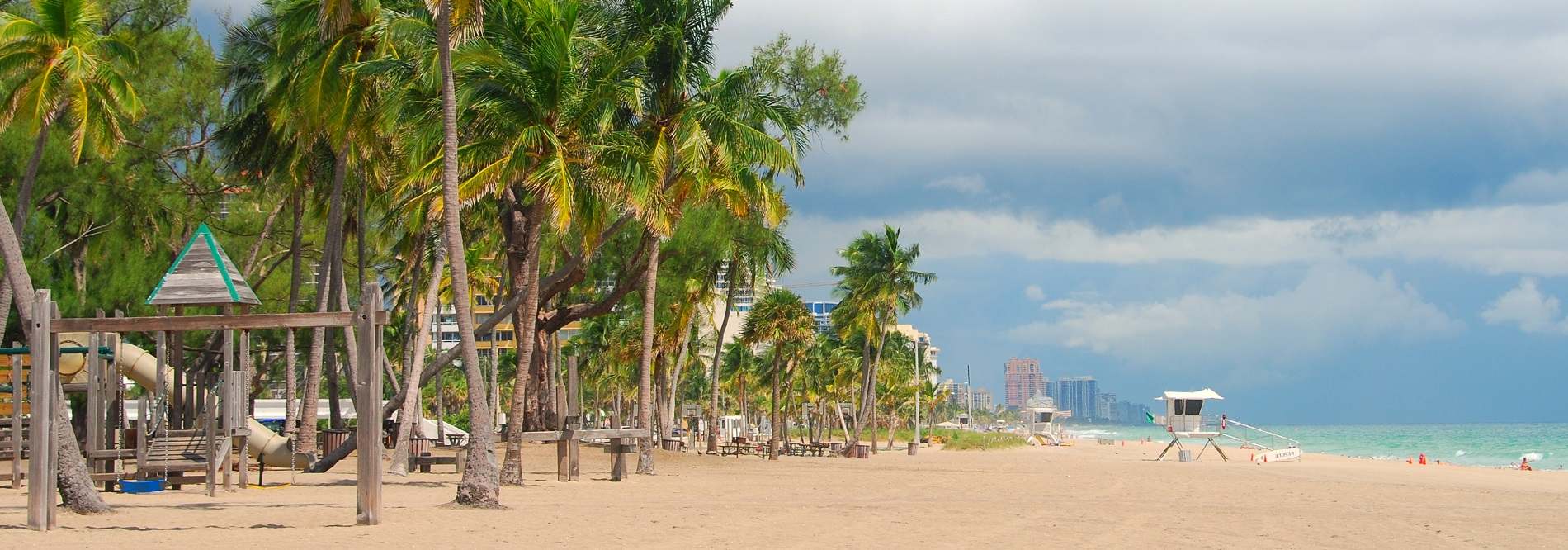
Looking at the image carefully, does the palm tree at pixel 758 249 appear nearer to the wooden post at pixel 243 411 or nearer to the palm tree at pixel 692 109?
the palm tree at pixel 692 109

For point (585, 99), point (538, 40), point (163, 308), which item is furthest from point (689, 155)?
point (163, 308)

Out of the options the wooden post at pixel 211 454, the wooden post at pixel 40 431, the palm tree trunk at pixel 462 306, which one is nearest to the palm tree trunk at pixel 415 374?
the wooden post at pixel 211 454

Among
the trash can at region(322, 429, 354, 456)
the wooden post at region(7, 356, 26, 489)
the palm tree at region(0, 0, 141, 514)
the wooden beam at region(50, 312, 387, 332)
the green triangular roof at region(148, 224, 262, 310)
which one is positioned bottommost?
the trash can at region(322, 429, 354, 456)

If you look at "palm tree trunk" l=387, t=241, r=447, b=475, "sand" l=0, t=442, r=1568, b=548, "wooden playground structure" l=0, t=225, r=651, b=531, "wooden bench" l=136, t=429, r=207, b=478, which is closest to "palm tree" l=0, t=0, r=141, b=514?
"wooden playground structure" l=0, t=225, r=651, b=531

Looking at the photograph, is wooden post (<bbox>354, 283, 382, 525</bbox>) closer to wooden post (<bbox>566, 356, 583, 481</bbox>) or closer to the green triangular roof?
the green triangular roof

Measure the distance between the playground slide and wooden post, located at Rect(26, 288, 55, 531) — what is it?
9.25 metres

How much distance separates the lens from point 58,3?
2130 cm

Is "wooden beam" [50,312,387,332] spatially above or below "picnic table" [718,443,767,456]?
above

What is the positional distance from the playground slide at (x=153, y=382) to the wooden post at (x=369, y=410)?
30.8 ft

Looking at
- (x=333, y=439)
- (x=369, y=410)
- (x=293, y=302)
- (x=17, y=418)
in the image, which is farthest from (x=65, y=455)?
(x=293, y=302)

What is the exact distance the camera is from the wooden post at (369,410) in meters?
13.4

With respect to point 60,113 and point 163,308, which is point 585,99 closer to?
point 163,308

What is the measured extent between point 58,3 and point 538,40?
27.2 ft

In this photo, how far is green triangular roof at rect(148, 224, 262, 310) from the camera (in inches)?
768
